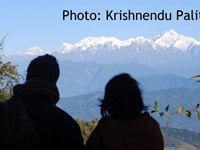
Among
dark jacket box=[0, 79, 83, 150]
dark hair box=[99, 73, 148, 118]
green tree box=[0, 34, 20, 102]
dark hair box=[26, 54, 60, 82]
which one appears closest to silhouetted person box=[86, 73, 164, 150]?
dark hair box=[99, 73, 148, 118]

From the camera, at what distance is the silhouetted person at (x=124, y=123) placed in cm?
336

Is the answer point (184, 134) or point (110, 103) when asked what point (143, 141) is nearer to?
point (110, 103)

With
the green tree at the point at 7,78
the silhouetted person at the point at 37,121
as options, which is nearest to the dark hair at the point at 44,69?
the silhouetted person at the point at 37,121

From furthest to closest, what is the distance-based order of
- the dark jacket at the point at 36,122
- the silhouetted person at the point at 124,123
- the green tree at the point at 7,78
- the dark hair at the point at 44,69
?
1. the green tree at the point at 7,78
2. the dark hair at the point at 44,69
3. the silhouetted person at the point at 124,123
4. the dark jacket at the point at 36,122

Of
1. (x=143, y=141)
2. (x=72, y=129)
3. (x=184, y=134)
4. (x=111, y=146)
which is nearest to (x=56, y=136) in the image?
(x=72, y=129)

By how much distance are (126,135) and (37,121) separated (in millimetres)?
741

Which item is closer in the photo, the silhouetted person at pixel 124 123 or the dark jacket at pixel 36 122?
the dark jacket at pixel 36 122

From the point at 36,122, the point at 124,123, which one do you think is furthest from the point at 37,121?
the point at 124,123

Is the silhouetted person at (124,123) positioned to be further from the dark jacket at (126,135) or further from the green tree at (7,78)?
the green tree at (7,78)

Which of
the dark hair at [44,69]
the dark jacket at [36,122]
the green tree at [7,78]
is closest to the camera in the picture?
the dark jacket at [36,122]

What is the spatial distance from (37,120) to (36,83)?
1.01 feet

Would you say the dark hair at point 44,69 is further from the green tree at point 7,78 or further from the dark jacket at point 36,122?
the green tree at point 7,78

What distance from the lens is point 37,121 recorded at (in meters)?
3.33

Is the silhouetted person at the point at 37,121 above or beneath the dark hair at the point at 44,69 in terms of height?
beneath
